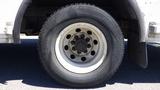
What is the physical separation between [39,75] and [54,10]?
0.98 m

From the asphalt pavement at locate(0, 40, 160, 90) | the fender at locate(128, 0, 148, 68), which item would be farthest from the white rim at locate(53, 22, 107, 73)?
the fender at locate(128, 0, 148, 68)

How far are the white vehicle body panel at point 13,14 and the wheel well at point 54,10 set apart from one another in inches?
9.6

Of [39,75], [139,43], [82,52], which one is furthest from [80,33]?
[39,75]

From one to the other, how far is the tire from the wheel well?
305 mm

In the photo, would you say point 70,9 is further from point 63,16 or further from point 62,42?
point 62,42

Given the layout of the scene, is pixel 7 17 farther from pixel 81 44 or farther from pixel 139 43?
pixel 139 43

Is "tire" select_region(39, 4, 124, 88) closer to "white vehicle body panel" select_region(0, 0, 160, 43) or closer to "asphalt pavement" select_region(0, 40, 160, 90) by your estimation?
"asphalt pavement" select_region(0, 40, 160, 90)

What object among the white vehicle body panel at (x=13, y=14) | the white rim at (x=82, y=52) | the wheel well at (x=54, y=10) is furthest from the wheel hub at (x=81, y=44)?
the white vehicle body panel at (x=13, y=14)

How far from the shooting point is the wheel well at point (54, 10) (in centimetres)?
504

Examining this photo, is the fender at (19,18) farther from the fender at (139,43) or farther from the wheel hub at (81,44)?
the fender at (139,43)

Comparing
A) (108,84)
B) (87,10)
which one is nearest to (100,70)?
(108,84)

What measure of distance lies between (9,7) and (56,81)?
1124 millimetres

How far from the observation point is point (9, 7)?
4.65m

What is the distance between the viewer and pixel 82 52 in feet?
16.4
